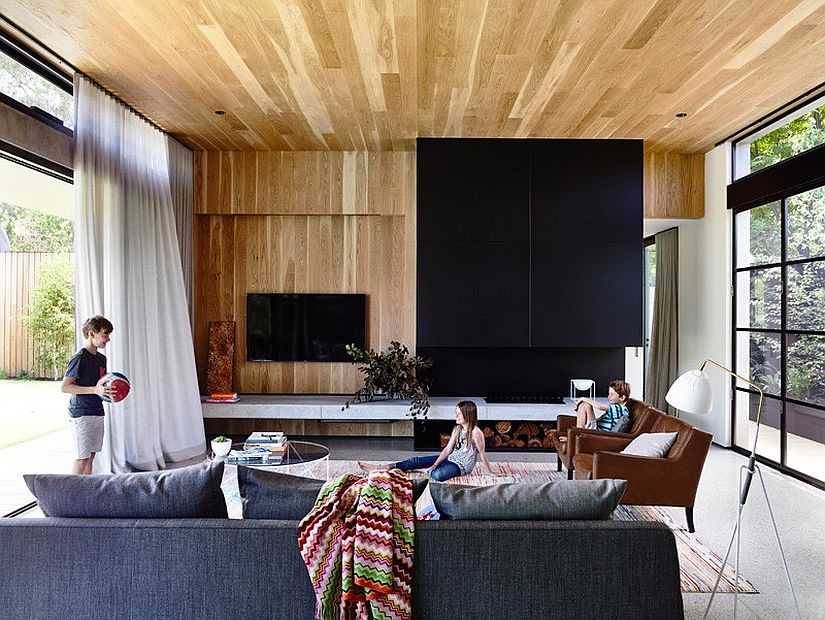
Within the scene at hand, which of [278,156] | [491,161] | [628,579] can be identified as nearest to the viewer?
[628,579]

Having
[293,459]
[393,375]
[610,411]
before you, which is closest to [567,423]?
[610,411]

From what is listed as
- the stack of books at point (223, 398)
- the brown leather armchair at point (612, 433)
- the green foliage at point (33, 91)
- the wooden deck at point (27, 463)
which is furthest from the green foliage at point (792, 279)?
the wooden deck at point (27, 463)

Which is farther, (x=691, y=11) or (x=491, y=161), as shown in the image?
(x=491, y=161)

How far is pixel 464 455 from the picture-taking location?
4559 millimetres

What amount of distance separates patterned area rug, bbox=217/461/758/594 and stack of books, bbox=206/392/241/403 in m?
1.39

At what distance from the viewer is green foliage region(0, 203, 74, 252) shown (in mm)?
8242

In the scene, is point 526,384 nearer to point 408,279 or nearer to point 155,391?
point 408,279

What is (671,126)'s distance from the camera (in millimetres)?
5793

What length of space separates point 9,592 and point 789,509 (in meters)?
4.65

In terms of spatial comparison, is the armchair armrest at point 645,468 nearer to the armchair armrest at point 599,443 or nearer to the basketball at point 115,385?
the armchair armrest at point 599,443

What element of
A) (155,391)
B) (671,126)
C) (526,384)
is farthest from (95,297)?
(671,126)

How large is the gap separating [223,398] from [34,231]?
165 inches

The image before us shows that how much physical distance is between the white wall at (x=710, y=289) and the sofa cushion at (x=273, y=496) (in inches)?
213

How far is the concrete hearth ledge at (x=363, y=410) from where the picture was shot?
6.09 meters
